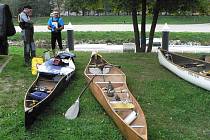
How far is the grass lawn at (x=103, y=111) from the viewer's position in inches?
302

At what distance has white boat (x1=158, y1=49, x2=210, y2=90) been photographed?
1050 centimetres

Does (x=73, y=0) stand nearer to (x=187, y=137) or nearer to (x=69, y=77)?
(x=69, y=77)

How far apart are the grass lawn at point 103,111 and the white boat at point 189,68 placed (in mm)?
159

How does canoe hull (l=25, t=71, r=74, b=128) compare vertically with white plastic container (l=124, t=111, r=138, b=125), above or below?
above

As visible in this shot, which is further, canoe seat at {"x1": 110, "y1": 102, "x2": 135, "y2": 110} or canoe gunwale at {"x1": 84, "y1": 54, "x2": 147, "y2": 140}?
canoe seat at {"x1": 110, "y1": 102, "x2": 135, "y2": 110}

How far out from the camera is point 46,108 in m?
8.77

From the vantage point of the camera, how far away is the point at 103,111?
28.6ft

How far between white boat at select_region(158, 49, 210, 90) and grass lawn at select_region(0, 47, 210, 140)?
0.16 meters

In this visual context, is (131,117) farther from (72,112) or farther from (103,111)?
(72,112)

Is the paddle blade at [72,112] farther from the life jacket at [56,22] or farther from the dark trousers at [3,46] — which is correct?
the life jacket at [56,22]

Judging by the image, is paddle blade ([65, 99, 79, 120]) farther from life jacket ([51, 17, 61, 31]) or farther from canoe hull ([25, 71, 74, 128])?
life jacket ([51, 17, 61, 31])

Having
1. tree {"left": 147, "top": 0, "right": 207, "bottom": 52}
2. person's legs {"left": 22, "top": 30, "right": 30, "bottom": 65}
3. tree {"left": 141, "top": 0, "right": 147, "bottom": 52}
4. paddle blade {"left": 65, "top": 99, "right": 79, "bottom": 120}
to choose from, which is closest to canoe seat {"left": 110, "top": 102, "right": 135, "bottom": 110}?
paddle blade {"left": 65, "top": 99, "right": 79, "bottom": 120}

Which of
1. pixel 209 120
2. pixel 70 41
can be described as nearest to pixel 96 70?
pixel 209 120

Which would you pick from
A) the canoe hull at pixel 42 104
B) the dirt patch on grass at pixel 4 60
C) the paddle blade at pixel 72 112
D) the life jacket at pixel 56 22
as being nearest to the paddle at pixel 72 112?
the paddle blade at pixel 72 112
